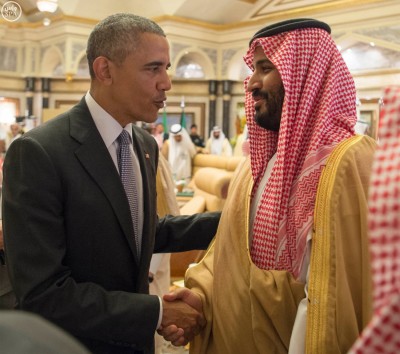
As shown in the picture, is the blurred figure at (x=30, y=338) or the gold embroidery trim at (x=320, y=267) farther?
the gold embroidery trim at (x=320, y=267)

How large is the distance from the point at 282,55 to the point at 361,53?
13.6 meters

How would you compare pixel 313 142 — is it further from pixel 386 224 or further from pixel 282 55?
pixel 386 224

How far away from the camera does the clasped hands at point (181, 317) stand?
184 cm

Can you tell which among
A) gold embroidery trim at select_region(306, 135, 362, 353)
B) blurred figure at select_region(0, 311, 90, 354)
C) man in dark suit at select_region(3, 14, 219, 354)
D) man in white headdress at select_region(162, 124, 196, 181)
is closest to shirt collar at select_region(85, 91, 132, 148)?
man in dark suit at select_region(3, 14, 219, 354)

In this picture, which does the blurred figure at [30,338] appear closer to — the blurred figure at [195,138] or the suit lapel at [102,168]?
the suit lapel at [102,168]

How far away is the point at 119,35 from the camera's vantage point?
1.93 m

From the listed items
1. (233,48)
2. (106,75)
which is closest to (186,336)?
(106,75)

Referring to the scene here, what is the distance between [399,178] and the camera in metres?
0.68

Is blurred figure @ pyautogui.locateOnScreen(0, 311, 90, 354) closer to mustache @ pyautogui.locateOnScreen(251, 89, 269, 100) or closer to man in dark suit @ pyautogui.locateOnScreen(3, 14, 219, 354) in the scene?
man in dark suit @ pyautogui.locateOnScreen(3, 14, 219, 354)

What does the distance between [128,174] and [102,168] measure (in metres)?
0.15

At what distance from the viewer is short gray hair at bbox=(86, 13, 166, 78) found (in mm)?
1931

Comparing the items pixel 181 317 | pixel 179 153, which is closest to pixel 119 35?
pixel 181 317

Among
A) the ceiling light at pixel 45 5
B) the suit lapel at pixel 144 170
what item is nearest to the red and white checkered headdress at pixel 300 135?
the suit lapel at pixel 144 170

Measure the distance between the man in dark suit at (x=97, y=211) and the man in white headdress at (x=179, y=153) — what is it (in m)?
10.2
